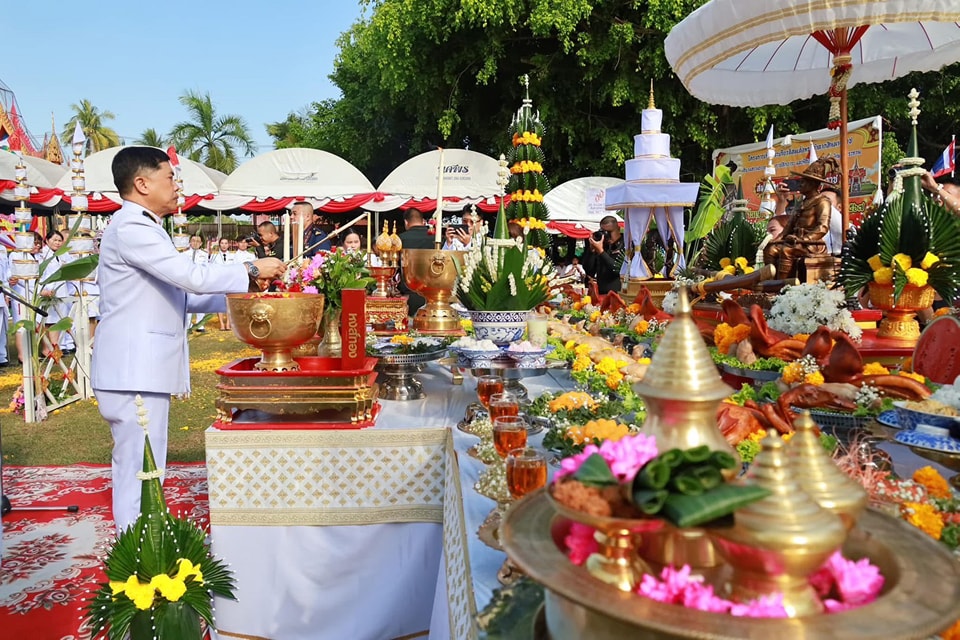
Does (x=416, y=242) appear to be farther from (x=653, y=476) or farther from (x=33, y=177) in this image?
(x=33, y=177)

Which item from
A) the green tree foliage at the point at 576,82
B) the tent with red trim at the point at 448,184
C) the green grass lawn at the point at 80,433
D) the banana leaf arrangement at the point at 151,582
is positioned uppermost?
the green tree foliage at the point at 576,82

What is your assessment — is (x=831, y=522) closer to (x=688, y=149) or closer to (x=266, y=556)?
(x=266, y=556)

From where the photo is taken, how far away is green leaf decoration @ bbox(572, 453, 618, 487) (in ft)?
2.65

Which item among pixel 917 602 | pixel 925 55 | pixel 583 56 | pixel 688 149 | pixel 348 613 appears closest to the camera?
pixel 917 602

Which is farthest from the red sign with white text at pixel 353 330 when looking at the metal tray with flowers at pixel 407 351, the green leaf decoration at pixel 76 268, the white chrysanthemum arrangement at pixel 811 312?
the green leaf decoration at pixel 76 268

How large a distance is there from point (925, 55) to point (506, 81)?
33.7 feet

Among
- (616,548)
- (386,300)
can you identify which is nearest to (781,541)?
(616,548)

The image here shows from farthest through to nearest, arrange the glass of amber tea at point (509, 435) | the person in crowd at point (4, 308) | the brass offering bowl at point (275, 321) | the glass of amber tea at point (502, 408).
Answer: the person in crowd at point (4, 308) → the brass offering bowl at point (275, 321) → the glass of amber tea at point (502, 408) → the glass of amber tea at point (509, 435)

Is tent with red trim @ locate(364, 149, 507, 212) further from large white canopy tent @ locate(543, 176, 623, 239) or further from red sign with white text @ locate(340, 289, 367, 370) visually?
red sign with white text @ locate(340, 289, 367, 370)

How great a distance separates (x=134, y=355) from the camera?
273 cm

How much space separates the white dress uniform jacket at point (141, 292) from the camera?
265 cm

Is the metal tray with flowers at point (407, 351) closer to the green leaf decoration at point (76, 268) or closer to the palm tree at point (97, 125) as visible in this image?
the green leaf decoration at point (76, 268)

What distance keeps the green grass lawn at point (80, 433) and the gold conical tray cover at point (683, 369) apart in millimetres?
4451

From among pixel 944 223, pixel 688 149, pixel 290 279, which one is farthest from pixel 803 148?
pixel 290 279
